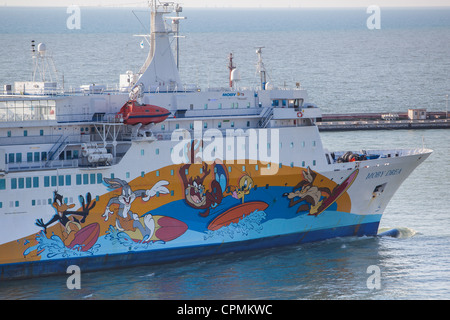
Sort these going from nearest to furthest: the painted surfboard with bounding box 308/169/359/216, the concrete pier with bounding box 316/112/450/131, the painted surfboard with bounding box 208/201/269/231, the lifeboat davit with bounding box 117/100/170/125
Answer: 1. the lifeboat davit with bounding box 117/100/170/125
2. the painted surfboard with bounding box 208/201/269/231
3. the painted surfboard with bounding box 308/169/359/216
4. the concrete pier with bounding box 316/112/450/131

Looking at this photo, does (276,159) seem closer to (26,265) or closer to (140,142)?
(140,142)

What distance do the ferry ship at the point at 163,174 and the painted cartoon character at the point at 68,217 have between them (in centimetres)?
3

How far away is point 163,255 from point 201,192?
2.57m

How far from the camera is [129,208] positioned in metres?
32.5

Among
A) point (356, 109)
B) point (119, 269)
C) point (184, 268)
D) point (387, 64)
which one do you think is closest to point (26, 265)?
point (119, 269)

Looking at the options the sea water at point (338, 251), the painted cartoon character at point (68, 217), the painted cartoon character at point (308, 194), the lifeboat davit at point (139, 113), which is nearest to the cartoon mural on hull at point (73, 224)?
the painted cartoon character at point (68, 217)

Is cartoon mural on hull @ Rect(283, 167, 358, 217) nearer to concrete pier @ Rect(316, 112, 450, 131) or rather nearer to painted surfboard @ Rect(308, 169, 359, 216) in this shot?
painted surfboard @ Rect(308, 169, 359, 216)

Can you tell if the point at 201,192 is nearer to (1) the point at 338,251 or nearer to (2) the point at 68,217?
(2) the point at 68,217

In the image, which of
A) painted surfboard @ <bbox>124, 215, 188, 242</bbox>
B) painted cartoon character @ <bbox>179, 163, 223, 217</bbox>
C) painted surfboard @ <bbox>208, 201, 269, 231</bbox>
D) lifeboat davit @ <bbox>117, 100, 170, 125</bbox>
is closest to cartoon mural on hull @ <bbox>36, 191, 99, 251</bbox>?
painted surfboard @ <bbox>124, 215, 188, 242</bbox>

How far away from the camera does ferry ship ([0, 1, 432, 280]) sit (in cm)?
3156

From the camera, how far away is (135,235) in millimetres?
32812

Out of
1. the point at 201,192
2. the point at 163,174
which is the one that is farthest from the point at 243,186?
the point at 163,174

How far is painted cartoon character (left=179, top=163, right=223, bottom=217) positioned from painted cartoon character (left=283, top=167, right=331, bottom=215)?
274 cm

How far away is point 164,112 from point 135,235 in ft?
14.3
